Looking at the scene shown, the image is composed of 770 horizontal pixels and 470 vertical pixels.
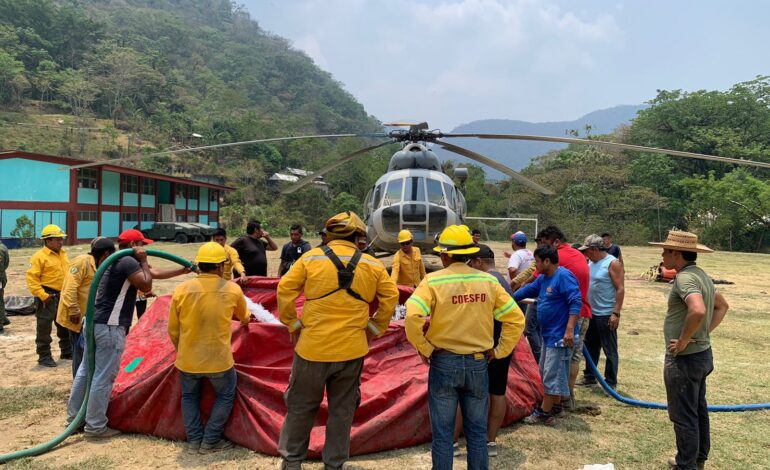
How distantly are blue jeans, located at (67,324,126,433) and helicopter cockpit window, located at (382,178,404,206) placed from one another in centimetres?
715

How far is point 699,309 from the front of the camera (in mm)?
3291

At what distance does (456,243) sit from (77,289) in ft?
13.1

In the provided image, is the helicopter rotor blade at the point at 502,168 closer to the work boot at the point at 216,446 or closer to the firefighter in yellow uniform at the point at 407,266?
the firefighter in yellow uniform at the point at 407,266

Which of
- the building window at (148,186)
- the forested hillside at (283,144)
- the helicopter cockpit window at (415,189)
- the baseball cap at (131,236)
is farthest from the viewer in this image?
the forested hillside at (283,144)

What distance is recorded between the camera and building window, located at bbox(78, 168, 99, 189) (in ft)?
94.8

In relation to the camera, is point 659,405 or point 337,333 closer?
point 337,333

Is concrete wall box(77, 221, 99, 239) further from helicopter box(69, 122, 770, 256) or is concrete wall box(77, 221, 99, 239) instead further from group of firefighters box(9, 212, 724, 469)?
group of firefighters box(9, 212, 724, 469)

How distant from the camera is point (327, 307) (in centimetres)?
341

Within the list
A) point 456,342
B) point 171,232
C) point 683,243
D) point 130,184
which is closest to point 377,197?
point 683,243

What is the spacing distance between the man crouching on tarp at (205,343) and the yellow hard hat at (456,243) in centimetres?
181

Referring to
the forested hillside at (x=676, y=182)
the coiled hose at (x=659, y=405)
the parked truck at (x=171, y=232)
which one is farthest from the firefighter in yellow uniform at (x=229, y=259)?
the forested hillside at (x=676, y=182)

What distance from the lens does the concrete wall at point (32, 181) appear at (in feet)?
85.5

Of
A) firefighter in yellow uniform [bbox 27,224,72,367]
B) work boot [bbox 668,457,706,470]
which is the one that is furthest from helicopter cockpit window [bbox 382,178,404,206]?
work boot [bbox 668,457,706,470]

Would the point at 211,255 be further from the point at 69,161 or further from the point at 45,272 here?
the point at 69,161
